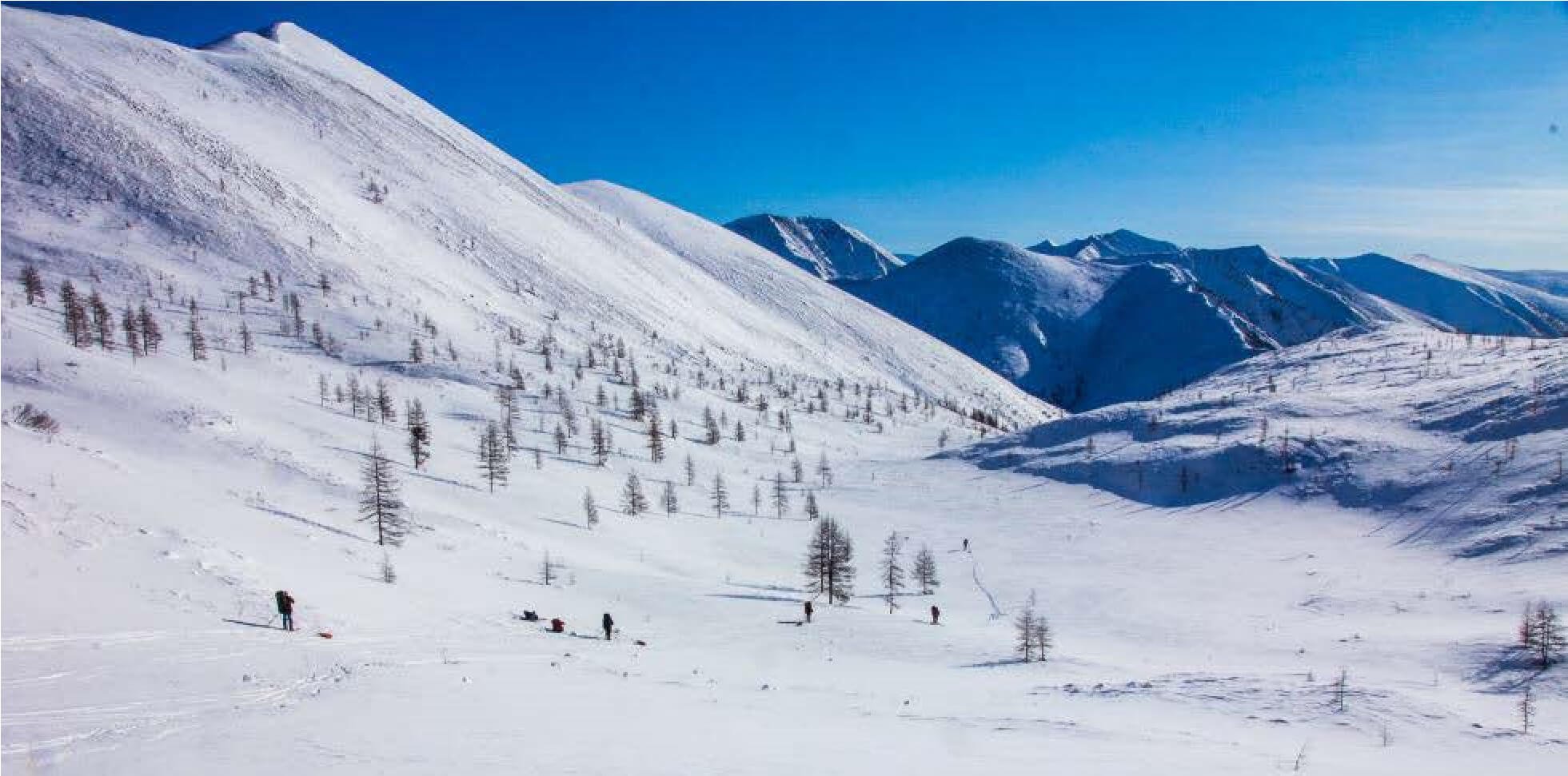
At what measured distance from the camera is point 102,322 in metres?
91.2

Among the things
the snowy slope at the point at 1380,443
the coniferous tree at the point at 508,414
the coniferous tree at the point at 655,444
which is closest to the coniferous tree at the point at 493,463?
the coniferous tree at the point at 508,414

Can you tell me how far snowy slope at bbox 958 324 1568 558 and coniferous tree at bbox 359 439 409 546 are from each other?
76963 millimetres

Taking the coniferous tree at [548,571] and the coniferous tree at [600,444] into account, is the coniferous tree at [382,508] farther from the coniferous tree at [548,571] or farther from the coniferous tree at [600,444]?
the coniferous tree at [600,444]

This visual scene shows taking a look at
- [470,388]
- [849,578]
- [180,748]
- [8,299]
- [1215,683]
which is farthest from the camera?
[470,388]

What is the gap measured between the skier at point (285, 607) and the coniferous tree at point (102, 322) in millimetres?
86181

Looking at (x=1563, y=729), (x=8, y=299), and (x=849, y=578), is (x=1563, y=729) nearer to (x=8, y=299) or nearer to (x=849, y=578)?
(x=849, y=578)

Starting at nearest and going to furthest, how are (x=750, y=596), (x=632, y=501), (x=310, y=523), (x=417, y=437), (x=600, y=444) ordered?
1. (x=310, y=523)
2. (x=750, y=596)
3. (x=417, y=437)
4. (x=632, y=501)
5. (x=600, y=444)

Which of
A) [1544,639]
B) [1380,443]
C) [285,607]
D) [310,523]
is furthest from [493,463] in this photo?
[1380,443]

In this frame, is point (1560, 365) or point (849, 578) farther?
point (1560, 365)

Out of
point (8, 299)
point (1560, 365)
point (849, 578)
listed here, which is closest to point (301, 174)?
point (8, 299)

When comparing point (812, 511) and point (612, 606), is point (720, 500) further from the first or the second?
point (612, 606)

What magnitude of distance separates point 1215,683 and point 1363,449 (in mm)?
79877

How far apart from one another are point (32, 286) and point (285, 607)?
388 feet

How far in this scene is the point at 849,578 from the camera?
193 ft
